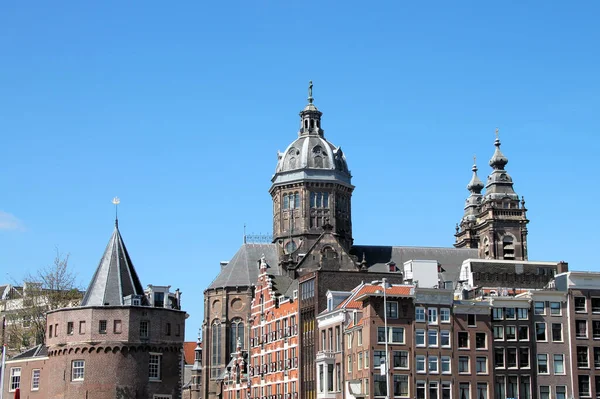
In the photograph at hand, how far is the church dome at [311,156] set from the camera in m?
126

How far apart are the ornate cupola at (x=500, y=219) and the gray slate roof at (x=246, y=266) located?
28.8 meters

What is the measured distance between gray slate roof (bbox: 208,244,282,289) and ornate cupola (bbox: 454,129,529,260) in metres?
28.8

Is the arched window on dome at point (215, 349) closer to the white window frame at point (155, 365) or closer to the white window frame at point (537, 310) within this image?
the white window frame at point (155, 365)

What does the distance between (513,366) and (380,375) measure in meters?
12.6

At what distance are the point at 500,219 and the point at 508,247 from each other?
3.89m

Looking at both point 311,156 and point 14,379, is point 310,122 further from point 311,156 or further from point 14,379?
point 14,379

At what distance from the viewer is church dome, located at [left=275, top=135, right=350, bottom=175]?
126 meters

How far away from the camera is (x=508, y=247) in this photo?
131m

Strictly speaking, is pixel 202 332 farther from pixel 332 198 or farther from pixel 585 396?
pixel 585 396

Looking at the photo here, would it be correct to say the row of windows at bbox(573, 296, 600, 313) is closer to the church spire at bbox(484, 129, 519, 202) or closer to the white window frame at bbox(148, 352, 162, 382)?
the white window frame at bbox(148, 352, 162, 382)

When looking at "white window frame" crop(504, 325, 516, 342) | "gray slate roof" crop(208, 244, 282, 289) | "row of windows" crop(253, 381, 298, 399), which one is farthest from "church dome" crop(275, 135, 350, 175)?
"white window frame" crop(504, 325, 516, 342)

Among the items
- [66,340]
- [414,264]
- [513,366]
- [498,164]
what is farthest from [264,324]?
[498,164]

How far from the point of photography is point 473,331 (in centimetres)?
8412

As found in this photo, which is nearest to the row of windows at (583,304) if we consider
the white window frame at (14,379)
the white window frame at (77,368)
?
the white window frame at (77,368)
